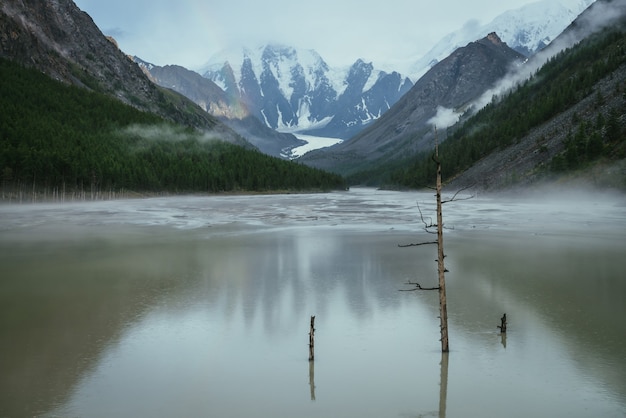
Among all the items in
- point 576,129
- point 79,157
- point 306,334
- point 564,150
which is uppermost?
point 576,129

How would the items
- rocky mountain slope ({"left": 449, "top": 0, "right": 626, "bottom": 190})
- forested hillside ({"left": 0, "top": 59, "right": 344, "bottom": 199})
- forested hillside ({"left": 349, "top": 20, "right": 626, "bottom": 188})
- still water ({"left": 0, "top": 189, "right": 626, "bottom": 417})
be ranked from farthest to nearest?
1. forested hillside ({"left": 0, "top": 59, "right": 344, "bottom": 199})
2. forested hillside ({"left": 349, "top": 20, "right": 626, "bottom": 188})
3. rocky mountain slope ({"left": 449, "top": 0, "right": 626, "bottom": 190})
4. still water ({"left": 0, "top": 189, "right": 626, "bottom": 417})

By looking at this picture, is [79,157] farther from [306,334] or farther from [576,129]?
[306,334]

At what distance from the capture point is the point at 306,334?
19.6 meters

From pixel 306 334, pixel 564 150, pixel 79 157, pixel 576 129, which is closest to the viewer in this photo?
pixel 306 334

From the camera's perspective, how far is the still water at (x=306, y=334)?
45.8 ft

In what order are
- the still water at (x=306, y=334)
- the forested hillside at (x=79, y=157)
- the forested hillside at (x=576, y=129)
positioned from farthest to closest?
1. the forested hillside at (x=79, y=157)
2. the forested hillside at (x=576, y=129)
3. the still water at (x=306, y=334)

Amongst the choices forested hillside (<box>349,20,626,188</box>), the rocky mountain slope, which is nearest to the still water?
the rocky mountain slope

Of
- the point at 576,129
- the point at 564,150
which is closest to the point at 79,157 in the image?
the point at 564,150

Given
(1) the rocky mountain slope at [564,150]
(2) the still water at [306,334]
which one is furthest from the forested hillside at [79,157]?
(2) the still water at [306,334]

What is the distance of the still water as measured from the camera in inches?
549

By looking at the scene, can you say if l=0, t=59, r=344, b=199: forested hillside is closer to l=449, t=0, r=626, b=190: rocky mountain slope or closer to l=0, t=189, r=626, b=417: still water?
l=449, t=0, r=626, b=190: rocky mountain slope

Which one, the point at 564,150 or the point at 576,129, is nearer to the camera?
the point at 564,150

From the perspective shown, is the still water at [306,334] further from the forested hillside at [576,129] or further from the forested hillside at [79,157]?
the forested hillside at [79,157]

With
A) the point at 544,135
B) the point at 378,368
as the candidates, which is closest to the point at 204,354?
the point at 378,368
